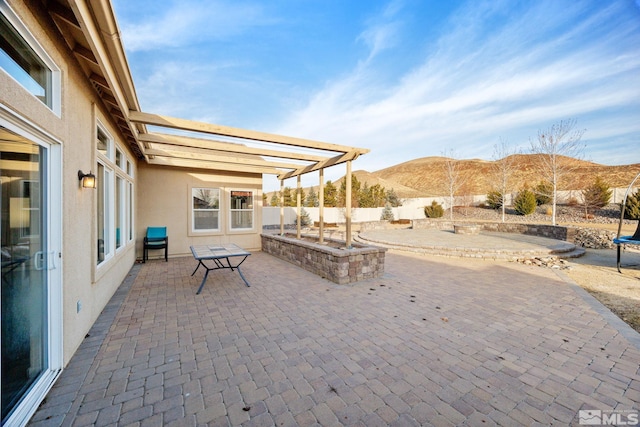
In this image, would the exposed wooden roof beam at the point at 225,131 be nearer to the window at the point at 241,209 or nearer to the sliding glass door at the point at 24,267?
the sliding glass door at the point at 24,267

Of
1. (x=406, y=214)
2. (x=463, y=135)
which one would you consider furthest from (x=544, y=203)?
(x=406, y=214)

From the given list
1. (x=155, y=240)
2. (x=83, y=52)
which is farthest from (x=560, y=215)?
(x=83, y=52)

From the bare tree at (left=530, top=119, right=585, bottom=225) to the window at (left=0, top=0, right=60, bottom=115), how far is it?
18.2 metres

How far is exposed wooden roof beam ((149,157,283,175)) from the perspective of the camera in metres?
7.22

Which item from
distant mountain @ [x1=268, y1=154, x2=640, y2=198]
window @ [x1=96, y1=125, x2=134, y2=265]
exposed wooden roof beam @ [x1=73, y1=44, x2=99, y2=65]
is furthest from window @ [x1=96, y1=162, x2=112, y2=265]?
distant mountain @ [x1=268, y1=154, x2=640, y2=198]

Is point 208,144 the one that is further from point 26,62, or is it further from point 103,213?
point 26,62

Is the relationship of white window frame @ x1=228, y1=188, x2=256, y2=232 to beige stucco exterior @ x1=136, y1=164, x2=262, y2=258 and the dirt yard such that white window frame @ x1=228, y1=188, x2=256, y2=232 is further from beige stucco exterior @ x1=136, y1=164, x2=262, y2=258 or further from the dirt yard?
the dirt yard

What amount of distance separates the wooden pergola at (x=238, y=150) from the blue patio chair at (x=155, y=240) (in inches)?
74.7

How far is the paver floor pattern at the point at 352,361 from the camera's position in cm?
184

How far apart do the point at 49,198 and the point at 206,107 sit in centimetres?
846

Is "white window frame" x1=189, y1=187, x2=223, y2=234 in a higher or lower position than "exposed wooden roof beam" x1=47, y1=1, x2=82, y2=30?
lower

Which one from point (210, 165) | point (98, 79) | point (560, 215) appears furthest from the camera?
point (560, 215)

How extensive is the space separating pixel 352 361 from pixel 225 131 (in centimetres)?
388

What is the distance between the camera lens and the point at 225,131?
436 cm
